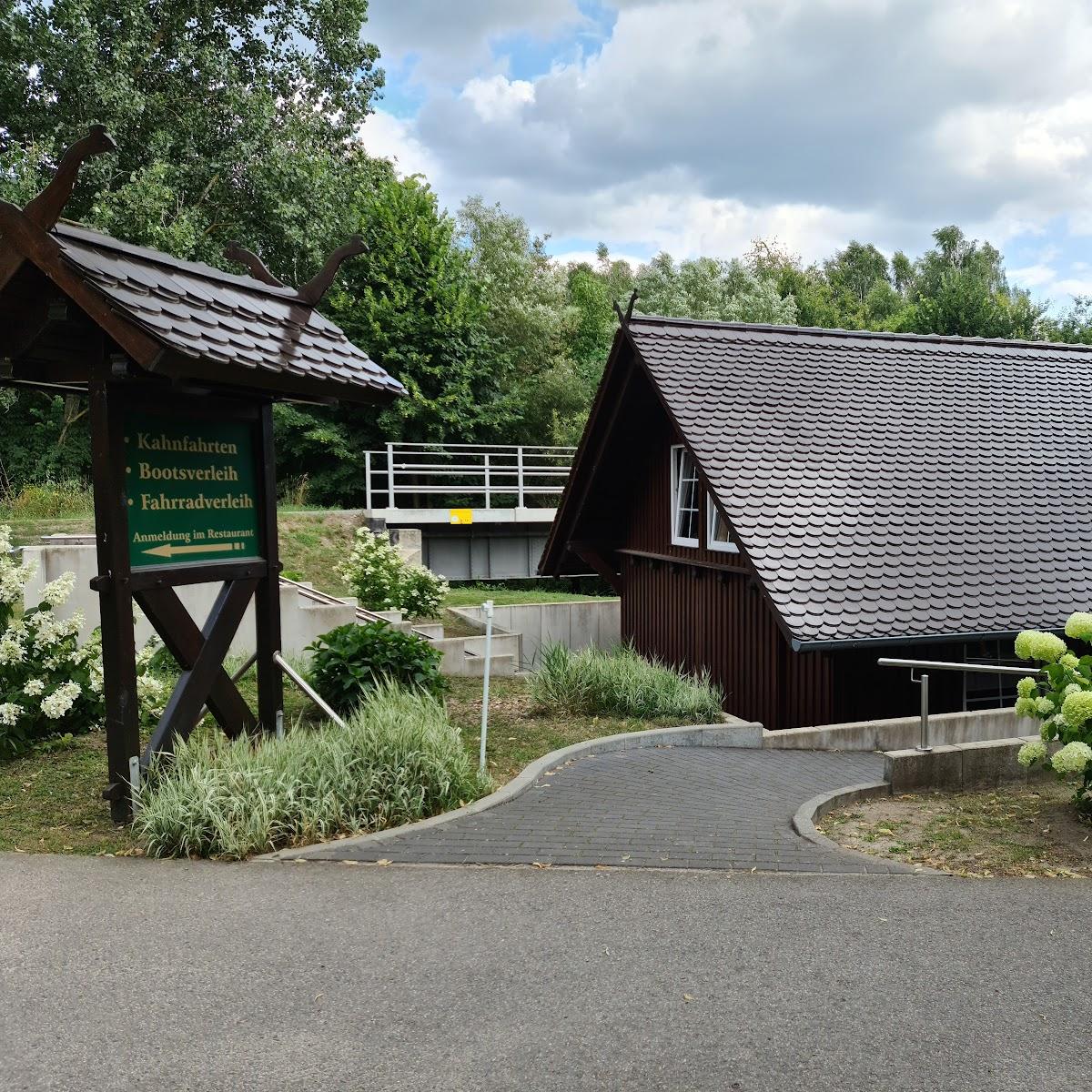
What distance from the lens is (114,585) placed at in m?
6.32

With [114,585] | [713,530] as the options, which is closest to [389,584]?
[713,530]

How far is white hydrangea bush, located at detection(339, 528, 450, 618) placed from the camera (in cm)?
1716

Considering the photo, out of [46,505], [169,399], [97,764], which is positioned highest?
[169,399]

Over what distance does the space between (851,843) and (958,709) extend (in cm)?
750

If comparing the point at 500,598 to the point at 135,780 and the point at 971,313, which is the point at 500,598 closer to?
the point at 135,780

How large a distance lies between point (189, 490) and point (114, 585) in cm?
97

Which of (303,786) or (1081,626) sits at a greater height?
(1081,626)

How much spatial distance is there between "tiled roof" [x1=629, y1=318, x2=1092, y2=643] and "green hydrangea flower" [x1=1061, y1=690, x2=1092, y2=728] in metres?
5.00

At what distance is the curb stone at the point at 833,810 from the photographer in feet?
20.7

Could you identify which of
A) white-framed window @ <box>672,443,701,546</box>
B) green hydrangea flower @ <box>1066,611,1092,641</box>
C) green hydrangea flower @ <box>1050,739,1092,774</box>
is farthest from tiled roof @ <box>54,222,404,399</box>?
white-framed window @ <box>672,443,701,546</box>

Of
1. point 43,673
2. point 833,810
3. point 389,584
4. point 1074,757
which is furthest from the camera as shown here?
point 389,584

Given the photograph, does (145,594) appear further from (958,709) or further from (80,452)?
(80,452)

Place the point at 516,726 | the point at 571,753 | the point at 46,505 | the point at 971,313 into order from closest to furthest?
the point at 571,753 < the point at 516,726 < the point at 46,505 < the point at 971,313

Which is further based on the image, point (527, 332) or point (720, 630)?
point (527, 332)
